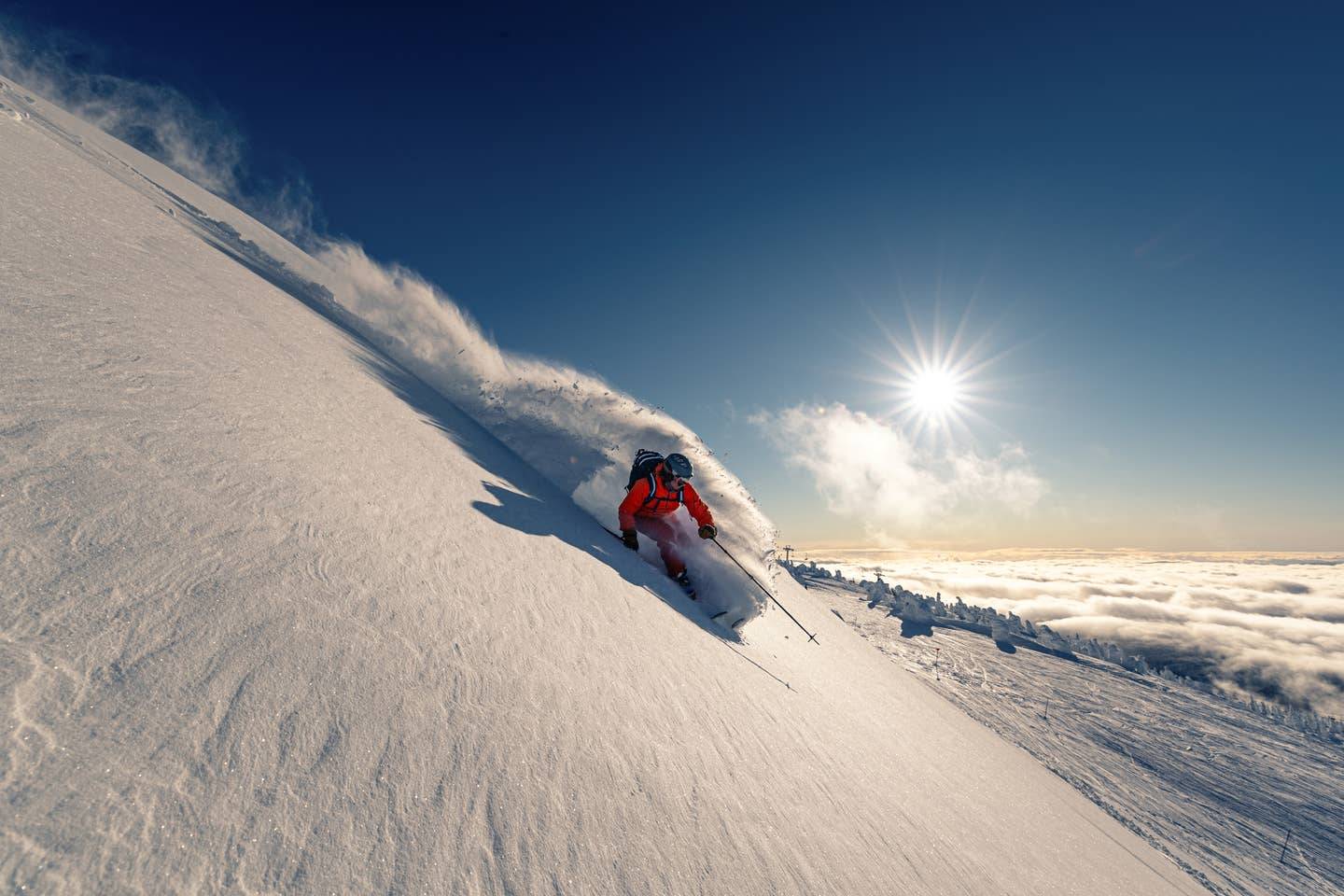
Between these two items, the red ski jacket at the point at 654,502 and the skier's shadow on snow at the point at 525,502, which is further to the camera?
the red ski jacket at the point at 654,502

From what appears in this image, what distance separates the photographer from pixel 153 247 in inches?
176

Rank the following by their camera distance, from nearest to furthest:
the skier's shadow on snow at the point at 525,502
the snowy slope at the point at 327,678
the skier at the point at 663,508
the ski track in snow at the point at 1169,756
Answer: the snowy slope at the point at 327,678, the skier's shadow on snow at the point at 525,502, the skier at the point at 663,508, the ski track in snow at the point at 1169,756

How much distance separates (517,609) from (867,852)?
80.2 inches

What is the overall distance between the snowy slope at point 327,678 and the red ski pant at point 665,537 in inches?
52.2

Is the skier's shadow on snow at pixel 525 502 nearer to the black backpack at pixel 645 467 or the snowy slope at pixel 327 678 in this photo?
the snowy slope at pixel 327 678

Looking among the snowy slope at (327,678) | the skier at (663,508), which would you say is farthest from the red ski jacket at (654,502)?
the snowy slope at (327,678)

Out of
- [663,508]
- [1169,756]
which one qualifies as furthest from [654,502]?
[1169,756]

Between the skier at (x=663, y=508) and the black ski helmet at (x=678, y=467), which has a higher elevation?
the black ski helmet at (x=678, y=467)

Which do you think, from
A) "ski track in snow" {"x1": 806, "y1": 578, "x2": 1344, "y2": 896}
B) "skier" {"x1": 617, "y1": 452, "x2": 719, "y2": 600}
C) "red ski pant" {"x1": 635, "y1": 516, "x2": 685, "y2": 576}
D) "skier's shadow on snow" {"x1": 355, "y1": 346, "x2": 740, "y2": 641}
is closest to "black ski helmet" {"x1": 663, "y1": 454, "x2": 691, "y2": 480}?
"skier" {"x1": 617, "y1": 452, "x2": 719, "y2": 600}

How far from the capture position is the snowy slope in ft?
3.54

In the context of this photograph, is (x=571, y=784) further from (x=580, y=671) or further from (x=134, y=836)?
(x=134, y=836)

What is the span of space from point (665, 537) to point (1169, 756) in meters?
17.7

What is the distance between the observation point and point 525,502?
4.70 metres

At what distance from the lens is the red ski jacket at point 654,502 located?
18.9ft
